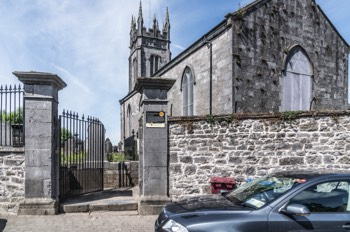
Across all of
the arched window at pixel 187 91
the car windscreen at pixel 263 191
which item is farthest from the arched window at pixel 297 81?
the car windscreen at pixel 263 191

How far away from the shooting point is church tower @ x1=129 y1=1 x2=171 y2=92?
143ft

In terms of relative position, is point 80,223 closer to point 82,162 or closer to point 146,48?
point 82,162

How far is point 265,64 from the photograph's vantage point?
45.1 ft

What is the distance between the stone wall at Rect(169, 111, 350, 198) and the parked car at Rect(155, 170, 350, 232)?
12.1 feet

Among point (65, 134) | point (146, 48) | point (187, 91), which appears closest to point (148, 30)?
point (146, 48)

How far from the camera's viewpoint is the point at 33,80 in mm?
7387

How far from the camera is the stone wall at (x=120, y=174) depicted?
10.6 m

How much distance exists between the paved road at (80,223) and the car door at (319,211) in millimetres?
3380

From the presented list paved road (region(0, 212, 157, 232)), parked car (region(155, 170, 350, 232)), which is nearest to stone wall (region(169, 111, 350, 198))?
paved road (region(0, 212, 157, 232))

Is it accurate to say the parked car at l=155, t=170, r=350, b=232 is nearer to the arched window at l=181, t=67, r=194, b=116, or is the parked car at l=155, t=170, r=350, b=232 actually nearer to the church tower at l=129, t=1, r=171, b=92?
the arched window at l=181, t=67, r=194, b=116

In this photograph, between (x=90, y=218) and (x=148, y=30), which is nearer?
(x=90, y=218)

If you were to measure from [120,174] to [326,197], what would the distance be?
7883mm

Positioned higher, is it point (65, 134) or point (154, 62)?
point (154, 62)

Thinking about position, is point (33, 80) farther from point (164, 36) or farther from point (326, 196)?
point (164, 36)
